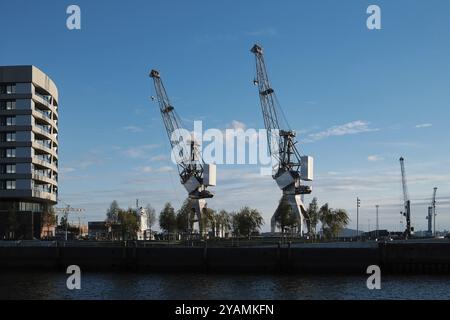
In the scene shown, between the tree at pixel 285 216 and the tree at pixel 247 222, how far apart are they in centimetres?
497

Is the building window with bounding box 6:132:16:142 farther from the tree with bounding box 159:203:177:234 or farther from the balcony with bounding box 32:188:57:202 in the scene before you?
the tree with bounding box 159:203:177:234

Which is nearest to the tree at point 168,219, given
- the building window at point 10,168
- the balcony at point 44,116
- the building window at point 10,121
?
the balcony at point 44,116

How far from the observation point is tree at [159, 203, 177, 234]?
512 feet

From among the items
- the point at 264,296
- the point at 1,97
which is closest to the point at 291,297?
the point at 264,296

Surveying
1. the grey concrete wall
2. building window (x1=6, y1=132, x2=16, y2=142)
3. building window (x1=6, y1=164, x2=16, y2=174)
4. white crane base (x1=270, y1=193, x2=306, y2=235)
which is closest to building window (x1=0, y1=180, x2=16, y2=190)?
building window (x1=6, y1=164, x2=16, y2=174)

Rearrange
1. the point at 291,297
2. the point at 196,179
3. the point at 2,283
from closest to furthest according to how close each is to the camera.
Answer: the point at 291,297, the point at 2,283, the point at 196,179

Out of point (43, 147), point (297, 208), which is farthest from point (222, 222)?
point (43, 147)

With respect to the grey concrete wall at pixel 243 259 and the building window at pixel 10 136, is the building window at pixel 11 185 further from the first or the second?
the grey concrete wall at pixel 243 259

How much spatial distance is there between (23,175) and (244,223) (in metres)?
51.3

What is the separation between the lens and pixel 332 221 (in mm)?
141875

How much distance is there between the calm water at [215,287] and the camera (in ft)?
163

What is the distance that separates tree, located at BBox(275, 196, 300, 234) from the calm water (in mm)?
75159
